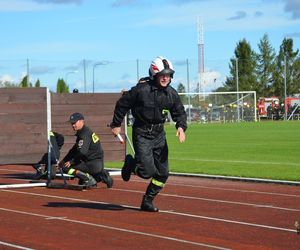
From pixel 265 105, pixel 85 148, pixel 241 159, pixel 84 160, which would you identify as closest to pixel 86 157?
pixel 84 160

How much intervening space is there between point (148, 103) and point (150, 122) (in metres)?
0.28

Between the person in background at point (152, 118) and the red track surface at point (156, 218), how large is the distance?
0.59m

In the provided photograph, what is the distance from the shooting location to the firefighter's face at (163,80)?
11.4 m

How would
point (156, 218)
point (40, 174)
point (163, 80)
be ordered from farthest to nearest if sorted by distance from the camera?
point (40, 174), point (163, 80), point (156, 218)

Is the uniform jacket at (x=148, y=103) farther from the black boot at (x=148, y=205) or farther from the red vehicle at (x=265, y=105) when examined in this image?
the red vehicle at (x=265, y=105)

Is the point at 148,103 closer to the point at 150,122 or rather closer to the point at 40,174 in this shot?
the point at 150,122

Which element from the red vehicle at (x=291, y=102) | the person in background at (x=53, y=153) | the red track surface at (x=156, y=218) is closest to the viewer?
the red track surface at (x=156, y=218)

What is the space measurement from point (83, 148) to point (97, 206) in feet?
9.87

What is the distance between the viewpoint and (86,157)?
1551cm

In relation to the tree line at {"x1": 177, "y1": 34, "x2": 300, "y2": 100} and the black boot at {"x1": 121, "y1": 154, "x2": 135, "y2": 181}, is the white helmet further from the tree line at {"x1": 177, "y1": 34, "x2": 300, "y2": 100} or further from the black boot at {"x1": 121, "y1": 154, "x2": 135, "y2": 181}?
the tree line at {"x1": 177, "y1": 34, "x2": 300, "y2": 100}

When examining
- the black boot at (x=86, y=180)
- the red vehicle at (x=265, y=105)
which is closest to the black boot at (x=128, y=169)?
the black boot at (x=86, y=180)

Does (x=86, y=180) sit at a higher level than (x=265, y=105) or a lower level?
lower

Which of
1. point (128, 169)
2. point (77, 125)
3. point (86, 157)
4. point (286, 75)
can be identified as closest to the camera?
point (128, 169)

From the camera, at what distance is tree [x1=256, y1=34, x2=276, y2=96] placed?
86.0 meters
